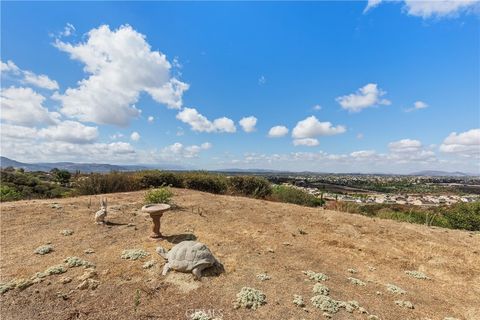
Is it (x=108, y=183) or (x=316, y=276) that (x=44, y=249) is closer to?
(x=316, y=276)

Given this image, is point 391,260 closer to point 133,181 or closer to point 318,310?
point 318,310

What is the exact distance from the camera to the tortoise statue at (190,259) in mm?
5645

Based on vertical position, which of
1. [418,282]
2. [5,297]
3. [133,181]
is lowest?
[418,282]

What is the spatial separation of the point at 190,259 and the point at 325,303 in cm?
276

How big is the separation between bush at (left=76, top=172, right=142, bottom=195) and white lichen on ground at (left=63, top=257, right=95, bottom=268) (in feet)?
29.0

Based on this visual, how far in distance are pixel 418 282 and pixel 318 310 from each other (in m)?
3.62

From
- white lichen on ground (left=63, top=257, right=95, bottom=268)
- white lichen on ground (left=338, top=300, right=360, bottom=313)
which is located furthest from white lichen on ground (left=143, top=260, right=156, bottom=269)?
white lichen on ground (left=338, top=300, right=360, bottom=313)

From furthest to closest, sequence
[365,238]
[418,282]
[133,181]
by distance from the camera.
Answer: [133,181], [365,238], [418,282]

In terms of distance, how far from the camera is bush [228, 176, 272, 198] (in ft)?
56.6

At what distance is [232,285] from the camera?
544 cm

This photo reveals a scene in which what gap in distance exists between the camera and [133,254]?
21.0 feet

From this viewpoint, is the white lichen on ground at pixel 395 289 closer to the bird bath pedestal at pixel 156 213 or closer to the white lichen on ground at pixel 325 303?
the white lichen on ground at pixel 325 303

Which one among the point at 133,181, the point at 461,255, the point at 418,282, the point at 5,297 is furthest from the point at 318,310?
the point at 133,181

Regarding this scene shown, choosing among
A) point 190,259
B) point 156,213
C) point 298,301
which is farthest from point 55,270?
point 298,301
